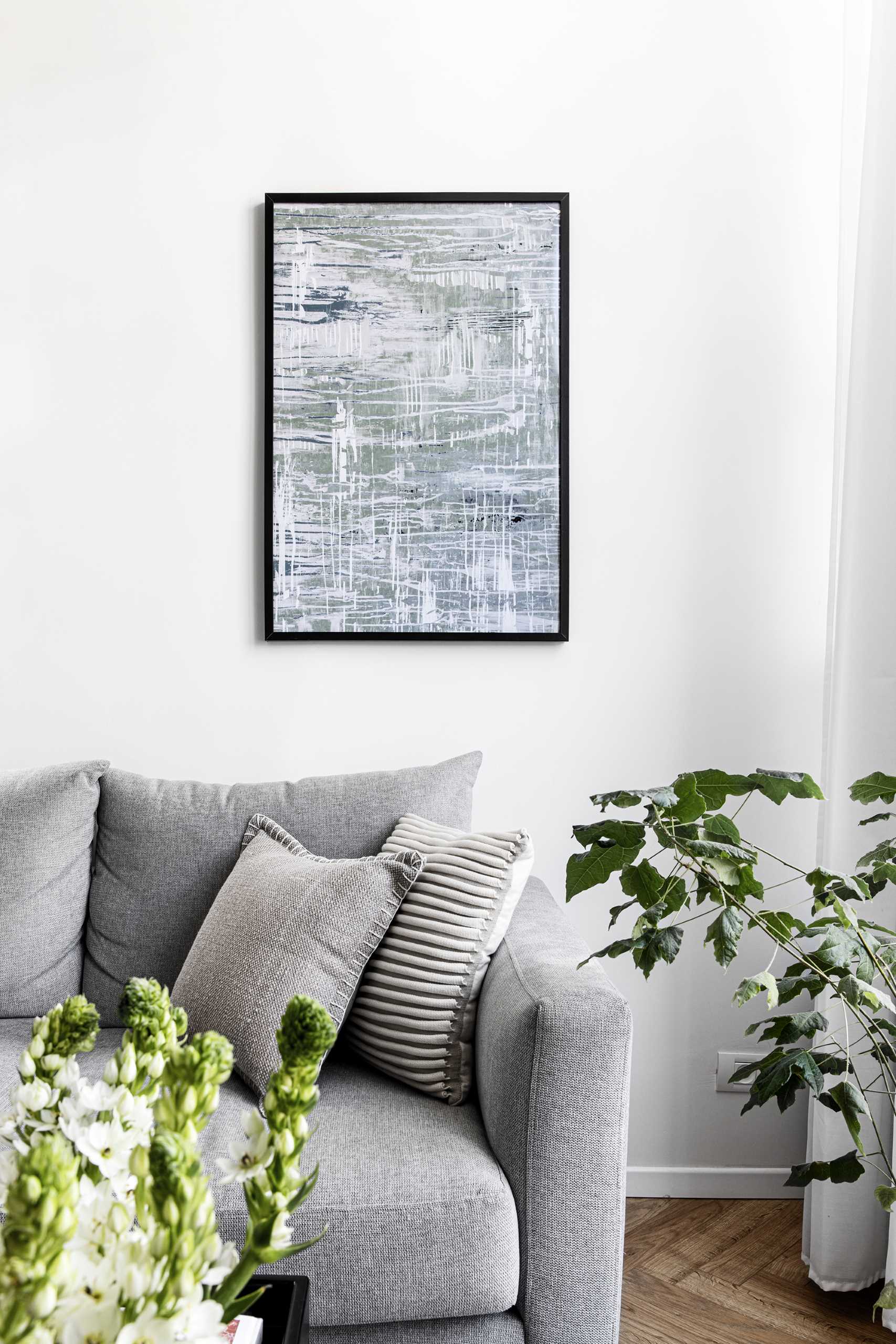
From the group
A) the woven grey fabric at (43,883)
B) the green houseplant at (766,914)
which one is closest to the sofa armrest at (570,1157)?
the green houseplant at (766,914)

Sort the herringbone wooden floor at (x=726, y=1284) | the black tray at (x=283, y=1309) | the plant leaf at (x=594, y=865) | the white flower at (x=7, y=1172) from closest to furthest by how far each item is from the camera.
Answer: the white flower at (x=7, y=1172) < the black tray at (x=283, y=1309) < the plant leaf at (x=594, y=865) < the herringbone wooden floor at (x=726, y=1284)

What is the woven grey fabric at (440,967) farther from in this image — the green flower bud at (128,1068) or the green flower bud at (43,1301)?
the green flower bud at (43,1301)

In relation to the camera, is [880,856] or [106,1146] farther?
[880,856]

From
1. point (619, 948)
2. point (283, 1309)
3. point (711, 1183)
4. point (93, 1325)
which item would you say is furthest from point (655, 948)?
point (711, 1183)

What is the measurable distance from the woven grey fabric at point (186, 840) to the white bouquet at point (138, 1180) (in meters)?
1.09

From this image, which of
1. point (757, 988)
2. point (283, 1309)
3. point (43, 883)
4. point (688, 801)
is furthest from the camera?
point (43, 883)

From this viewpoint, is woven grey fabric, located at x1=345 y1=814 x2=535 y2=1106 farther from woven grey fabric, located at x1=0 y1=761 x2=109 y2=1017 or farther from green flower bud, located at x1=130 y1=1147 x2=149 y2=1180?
green flower bud, located at x1=130 y1=1147 x2=149 y2=1180

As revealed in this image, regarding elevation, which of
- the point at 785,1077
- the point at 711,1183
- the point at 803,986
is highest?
the point at 803,986

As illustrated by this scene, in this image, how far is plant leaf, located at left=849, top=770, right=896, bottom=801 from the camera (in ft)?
4.19

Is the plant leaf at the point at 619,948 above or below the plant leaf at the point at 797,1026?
above

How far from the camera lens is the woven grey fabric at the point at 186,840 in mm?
1760

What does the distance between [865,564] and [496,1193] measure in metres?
1.28

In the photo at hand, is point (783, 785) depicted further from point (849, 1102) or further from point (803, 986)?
point (849, 1102)

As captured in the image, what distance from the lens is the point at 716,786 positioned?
1.25 m
